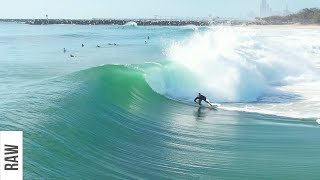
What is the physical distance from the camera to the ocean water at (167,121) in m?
9.57

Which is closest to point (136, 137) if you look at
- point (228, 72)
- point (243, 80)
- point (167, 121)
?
point (167, 121)

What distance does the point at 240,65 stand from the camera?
23281 mm

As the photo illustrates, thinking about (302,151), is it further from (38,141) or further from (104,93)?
(104,93)

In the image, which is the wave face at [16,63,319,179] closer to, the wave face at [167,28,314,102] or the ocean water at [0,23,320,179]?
the ocean water at [0,23,320,179]

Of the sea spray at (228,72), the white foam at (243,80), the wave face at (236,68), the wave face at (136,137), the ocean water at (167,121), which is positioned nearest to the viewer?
the wave face at (136,137)

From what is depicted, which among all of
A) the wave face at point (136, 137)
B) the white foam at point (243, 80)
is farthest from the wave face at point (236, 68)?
the wave face at point (136, 137)

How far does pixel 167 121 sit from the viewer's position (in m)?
14.7

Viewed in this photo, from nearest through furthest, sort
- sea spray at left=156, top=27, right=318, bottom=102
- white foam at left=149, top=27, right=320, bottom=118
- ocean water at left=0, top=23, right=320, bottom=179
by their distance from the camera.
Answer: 1. ocean water at left=0, top=23, right=320, bottom=179
2. white foam at left=149, top=27, right=320, bottom=118
3. sea spray at left=156, top=27, right=318, bottom=102

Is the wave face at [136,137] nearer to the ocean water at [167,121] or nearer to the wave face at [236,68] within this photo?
the ocean water at [167,121]

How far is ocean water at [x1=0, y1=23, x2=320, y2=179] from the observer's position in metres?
9.57

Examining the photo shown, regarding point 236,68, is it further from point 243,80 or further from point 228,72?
point 243,80

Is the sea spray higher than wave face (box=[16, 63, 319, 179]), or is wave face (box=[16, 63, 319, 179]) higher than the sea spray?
the sea spray

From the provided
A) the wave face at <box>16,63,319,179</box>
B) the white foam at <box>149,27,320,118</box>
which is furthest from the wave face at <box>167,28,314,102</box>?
the wave face at <box>16,63,319,179</box>

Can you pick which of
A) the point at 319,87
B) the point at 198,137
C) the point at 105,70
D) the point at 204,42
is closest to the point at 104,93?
the point at 105,70
